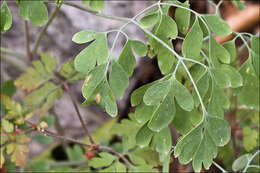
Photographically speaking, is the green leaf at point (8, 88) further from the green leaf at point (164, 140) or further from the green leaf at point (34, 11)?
the green leaf at point (164, 140)

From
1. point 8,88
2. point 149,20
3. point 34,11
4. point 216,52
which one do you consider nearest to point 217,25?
point 216,52

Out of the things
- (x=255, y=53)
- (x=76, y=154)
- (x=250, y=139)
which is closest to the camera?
(x=255, y=53)

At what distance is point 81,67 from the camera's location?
2.20ft

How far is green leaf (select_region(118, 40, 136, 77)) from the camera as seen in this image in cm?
73

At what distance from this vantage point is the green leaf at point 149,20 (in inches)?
27.3

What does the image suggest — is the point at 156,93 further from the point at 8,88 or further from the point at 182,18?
the point at 8,88

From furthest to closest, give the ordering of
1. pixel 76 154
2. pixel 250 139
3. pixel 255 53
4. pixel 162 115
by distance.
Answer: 1. pixel 76 154
2. pixel 250 139
3. pixel 255 53
4. pixel 162 115

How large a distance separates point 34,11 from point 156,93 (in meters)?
0.36

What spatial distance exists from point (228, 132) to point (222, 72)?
0.50 feet

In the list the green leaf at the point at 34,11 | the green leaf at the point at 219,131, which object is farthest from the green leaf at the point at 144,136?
the green leaf at the point at 34,11

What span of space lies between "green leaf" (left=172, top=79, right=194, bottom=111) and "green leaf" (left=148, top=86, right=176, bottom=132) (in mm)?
23

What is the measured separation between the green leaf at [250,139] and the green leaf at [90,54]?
1.93 feet

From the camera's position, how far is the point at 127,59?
738 mm

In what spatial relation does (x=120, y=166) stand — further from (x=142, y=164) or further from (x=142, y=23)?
(x=142, y=23)
